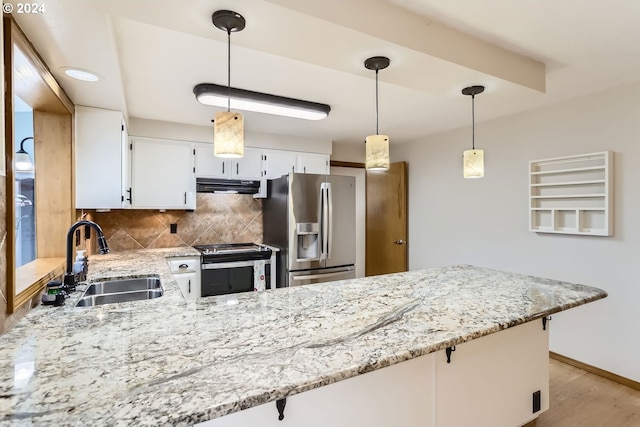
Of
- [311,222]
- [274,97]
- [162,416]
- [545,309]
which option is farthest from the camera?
[311,222]

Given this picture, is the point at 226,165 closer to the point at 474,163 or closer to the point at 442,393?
the point at 474,163

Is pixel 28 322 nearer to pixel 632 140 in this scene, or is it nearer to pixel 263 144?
pixel 263 144

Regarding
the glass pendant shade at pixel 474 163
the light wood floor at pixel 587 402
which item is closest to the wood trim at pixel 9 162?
the glass pendant shade at pixel 474 163

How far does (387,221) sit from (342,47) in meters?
3.26

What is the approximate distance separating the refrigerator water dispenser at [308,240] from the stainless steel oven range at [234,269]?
35 centimetres

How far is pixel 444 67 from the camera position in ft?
6.12

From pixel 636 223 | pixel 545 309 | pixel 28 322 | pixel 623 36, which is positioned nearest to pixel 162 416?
pixel 28 322

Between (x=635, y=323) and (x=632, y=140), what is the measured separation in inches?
55.3

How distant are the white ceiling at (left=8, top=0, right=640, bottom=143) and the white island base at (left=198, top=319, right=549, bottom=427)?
59.0 inches

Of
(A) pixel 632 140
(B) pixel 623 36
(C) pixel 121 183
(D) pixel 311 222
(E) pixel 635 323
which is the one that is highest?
(B) pixel 623 36

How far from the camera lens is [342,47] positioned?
164cm

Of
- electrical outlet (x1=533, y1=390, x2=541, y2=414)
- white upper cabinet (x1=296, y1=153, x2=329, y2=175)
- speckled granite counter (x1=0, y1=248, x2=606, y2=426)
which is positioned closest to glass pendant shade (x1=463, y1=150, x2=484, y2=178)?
speckled granite counter (x1=0, y1=248, x2=606, y2=426)

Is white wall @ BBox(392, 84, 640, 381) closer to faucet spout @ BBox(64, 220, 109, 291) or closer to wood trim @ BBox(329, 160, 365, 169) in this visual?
wood trim @ BBox(329, 160, 365, 169)

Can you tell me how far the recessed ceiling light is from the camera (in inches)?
73.3
